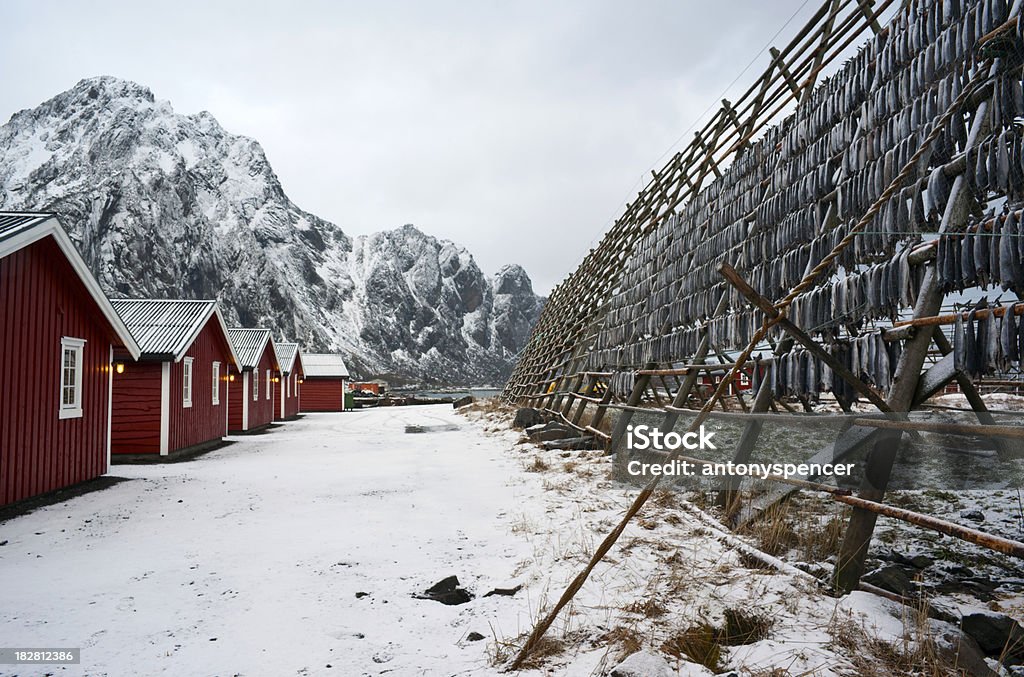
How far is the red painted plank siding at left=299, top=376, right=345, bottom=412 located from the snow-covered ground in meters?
27.8

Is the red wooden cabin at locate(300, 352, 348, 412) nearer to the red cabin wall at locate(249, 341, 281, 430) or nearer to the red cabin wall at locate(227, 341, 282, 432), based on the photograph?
the red cabin wall at locate(227, 341, 282, 432)

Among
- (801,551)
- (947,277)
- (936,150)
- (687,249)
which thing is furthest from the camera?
(687,249)

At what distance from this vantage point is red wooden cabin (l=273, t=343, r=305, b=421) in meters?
26.9

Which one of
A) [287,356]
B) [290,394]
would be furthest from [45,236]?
[290,394]

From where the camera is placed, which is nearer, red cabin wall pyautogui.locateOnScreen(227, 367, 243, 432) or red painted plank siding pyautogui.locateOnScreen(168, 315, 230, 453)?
red painted plank siding pyautogui.locateOnScreen(168, 315, 230, 453)

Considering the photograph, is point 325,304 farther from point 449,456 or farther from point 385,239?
point 449,456

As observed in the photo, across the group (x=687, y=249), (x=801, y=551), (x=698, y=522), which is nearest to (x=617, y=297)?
(x=687, y=249)

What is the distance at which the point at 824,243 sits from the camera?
18.3ft

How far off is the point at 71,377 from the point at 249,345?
12903 mm

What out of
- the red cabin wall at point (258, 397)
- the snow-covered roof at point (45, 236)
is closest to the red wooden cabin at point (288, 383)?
the red cabin wall at point (258, 397)

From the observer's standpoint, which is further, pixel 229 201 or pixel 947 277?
pixel 229 201

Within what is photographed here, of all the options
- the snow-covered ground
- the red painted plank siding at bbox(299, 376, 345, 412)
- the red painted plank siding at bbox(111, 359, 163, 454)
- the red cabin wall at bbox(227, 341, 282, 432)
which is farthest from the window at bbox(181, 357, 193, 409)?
the red painted plank siding at bbox(299, 376, 345, 412)

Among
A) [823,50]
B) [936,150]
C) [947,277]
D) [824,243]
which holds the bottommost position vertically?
[947,277]

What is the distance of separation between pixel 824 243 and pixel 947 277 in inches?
84.0
